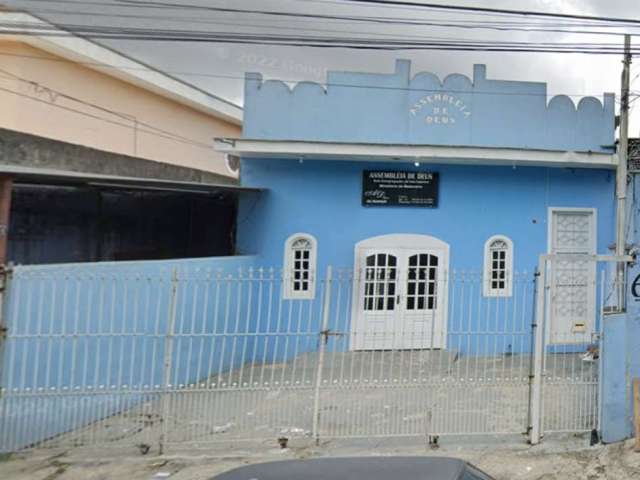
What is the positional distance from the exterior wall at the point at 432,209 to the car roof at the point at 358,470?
6.49 meters

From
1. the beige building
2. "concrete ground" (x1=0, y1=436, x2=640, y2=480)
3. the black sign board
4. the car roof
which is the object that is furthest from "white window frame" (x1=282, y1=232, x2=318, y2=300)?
the car roof

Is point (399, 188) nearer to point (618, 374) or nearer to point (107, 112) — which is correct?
point (618, 374)

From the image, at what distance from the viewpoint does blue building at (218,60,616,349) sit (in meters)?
8.74

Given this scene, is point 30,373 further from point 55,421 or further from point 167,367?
point 167,367

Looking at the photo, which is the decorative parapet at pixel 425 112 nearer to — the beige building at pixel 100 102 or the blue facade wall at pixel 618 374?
the beige building at pixel 100 102

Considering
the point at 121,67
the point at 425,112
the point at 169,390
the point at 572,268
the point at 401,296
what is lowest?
the point at 169,390

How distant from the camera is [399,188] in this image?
892cm

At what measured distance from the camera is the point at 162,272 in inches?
231

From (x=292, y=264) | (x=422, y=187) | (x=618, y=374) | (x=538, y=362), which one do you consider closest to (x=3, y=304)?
(x=538, y=362)

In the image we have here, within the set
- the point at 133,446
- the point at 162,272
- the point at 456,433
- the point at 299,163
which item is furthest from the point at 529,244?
the point at 133,446

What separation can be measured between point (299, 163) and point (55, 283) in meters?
5.33

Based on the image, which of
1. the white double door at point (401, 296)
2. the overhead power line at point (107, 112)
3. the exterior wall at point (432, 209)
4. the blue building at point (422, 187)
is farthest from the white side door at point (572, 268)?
the overhead power line at point (107, 112)

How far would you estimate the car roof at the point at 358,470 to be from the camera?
85.3 inches

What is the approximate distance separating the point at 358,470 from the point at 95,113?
1242cm
